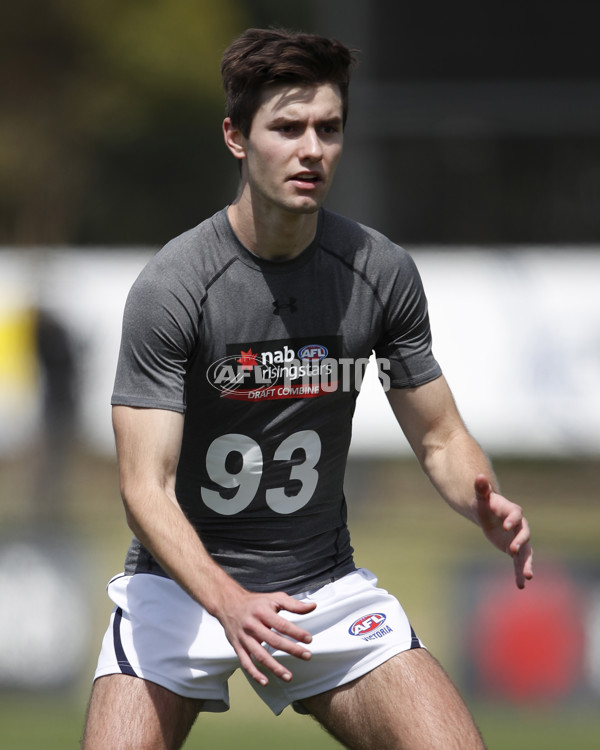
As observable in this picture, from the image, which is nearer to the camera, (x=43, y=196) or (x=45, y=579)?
(x=45, y=579)

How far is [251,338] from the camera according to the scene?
424 cm

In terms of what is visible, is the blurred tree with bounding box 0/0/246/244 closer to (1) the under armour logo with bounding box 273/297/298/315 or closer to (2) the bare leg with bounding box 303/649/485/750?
(1) the under armour logo with bounding box 273/297/298/315

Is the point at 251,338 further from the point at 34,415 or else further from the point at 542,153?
the point at 542,153

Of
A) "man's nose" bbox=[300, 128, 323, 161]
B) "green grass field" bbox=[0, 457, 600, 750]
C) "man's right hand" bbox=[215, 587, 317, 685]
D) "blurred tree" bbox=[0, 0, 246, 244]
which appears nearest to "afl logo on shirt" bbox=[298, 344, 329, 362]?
"man's nose" bbox=[300, 128, 323, 161]

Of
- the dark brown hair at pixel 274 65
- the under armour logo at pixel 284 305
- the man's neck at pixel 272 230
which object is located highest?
the dark brown hair at pixel 274 65

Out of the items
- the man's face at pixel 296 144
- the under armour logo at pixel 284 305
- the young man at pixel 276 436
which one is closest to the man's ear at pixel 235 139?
the young man at pixel 276 436

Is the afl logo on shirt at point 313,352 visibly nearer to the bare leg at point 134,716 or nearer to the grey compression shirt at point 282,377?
the grey compression shirt at point 282,377

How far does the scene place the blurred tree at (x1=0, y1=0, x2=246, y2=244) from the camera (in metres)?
22.4

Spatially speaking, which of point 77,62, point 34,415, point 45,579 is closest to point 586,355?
point 34,415

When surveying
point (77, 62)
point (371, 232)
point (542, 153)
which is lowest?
point (371, 232)

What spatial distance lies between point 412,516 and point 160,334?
982 cm

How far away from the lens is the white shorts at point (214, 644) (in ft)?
13.6

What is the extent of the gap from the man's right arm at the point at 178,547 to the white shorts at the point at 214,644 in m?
0.35

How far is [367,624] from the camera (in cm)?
425
